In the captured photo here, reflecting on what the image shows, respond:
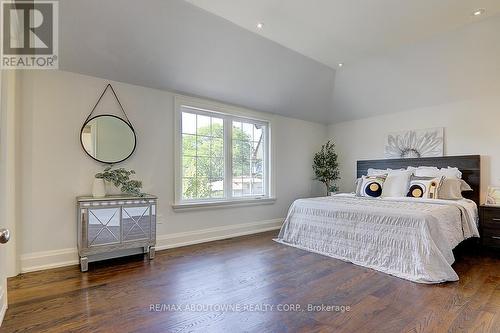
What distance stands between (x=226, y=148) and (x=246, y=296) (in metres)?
2.64

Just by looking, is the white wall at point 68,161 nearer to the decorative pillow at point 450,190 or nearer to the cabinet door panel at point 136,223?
the cabinet door panel at point 136,223

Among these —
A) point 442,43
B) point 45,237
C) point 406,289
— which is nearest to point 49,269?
point 45,237

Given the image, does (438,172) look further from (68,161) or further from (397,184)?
(68,161)

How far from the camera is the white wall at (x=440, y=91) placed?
3.60 m

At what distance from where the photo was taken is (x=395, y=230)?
2.94m

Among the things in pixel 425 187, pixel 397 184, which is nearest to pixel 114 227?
pixel 397 184

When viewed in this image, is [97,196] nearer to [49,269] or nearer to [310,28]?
[49,269]

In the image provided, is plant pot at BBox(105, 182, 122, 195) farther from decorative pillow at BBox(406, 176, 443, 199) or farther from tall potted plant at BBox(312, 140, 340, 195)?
decorative pillow at BBox(406, 176, 443, 199)

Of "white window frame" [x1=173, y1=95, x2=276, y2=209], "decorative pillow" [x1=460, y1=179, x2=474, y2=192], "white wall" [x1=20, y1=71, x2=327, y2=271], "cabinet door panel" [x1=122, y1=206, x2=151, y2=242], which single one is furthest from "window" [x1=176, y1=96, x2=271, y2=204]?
"decorative pillow" [x1=460, y1=179, x2=474, y2=192]

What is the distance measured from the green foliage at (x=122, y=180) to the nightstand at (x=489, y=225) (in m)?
4.36

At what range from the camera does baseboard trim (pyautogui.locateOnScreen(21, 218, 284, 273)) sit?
2.85 metres

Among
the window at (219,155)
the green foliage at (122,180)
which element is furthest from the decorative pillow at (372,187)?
the green foliage at (122,180)

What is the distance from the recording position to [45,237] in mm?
2930

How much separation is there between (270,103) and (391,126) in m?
2.29
